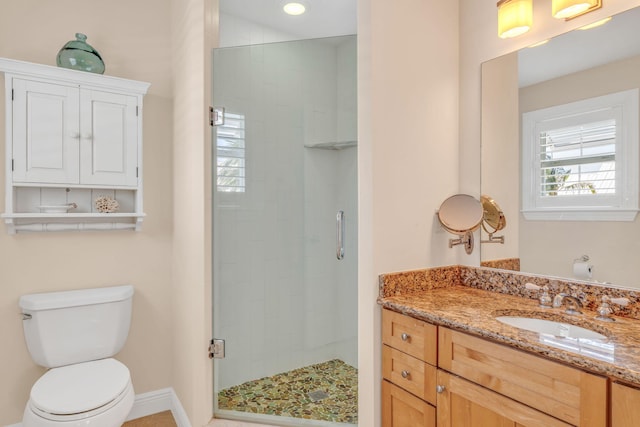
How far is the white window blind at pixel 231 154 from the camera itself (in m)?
2.10

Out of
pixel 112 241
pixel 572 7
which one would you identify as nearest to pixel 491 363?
pixel 572 7

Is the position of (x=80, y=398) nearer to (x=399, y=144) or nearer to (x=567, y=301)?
(x=399, y=144)

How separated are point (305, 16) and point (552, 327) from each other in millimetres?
2284

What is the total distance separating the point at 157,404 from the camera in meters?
2.34

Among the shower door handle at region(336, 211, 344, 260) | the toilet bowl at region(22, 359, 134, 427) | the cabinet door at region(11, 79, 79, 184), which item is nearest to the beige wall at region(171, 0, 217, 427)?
the toilet bowl at region(22, 359, 134, 427)

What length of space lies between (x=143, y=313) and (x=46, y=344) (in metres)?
0.53

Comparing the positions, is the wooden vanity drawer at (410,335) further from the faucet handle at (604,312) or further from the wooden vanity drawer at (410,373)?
the faucet handle at (604,312)

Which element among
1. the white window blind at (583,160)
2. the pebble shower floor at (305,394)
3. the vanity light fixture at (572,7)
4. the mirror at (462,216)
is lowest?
the pebble shower floor at (305,394)

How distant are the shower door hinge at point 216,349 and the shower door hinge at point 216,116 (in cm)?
118

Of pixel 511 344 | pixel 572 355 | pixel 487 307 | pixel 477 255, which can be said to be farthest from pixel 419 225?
pixel 572 355

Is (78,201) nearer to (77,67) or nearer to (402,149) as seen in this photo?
(77,67)

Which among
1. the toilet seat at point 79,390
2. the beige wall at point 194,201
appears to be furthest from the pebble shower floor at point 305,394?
the toilet seat at point 79,390

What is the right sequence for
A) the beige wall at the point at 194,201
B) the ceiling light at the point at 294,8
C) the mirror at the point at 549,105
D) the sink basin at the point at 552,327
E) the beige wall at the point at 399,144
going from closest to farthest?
1. the sink basin at the point at 552,327
2. the mirror at the point at 549,105
3. the beige wall at the point at 399,144
4. the beige wall at the point at 194,201
5. the ceiling light at the point at 294,8

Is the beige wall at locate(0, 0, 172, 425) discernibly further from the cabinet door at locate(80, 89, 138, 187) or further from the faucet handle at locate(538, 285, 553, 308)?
the faucet handle at locate(538, 285, 553, 308)
